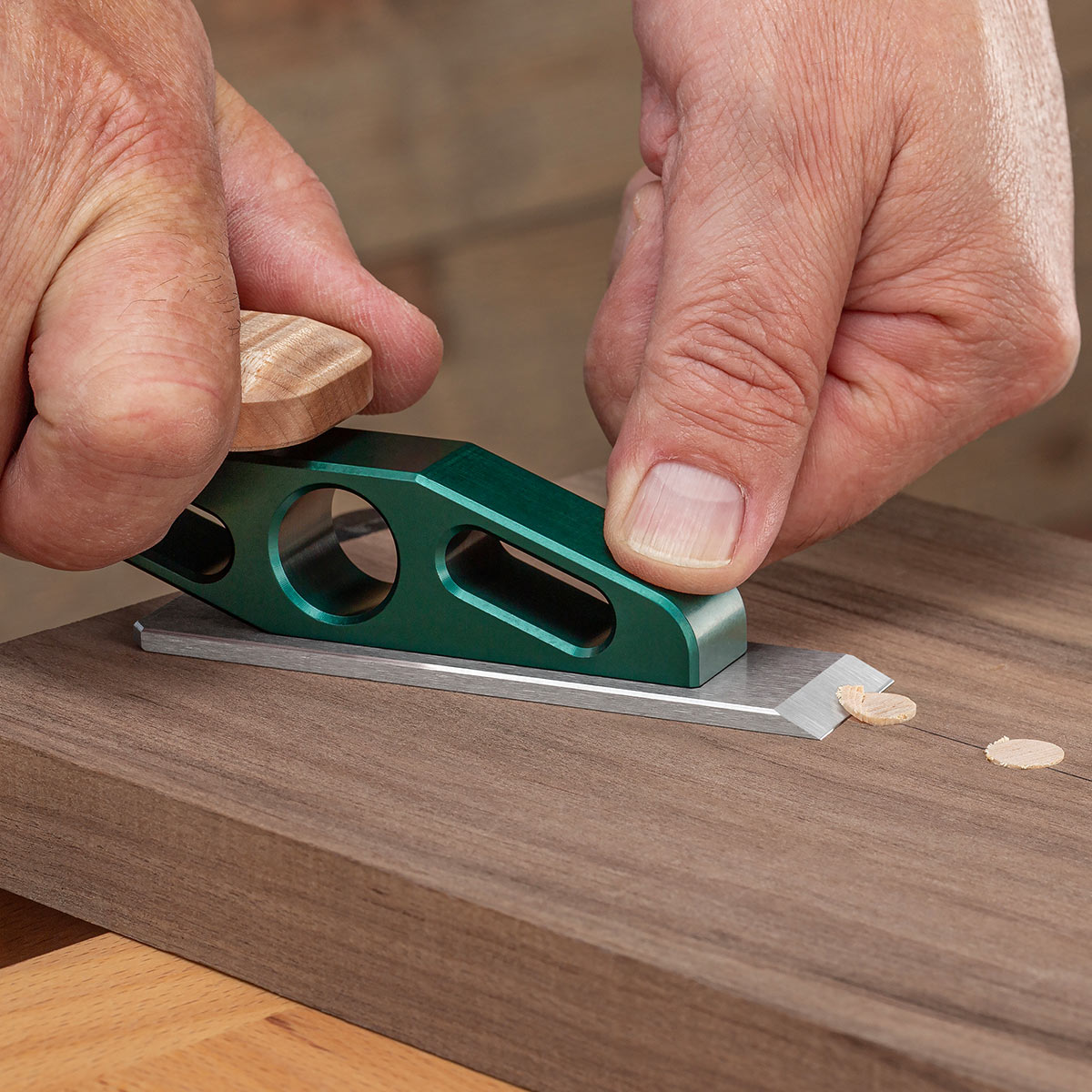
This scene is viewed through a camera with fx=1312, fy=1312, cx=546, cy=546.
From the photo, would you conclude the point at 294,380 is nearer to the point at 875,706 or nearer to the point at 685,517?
the point at 685,517

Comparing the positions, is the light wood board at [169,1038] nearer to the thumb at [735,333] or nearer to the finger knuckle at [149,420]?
the finger knuckle at [149,420]

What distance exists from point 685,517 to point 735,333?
0.11 meters

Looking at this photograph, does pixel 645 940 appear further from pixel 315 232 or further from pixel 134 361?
pixel 315 232

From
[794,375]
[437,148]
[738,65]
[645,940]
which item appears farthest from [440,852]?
[437,148]

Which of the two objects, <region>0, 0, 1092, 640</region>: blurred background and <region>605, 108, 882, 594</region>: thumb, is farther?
<region>0, 0, 1092, 640</region>: blurred background

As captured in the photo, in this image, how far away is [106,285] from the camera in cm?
60

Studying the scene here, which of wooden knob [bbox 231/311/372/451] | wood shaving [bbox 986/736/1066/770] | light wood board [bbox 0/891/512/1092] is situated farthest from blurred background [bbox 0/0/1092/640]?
wood shaving [bbox 986/736/1066/770]

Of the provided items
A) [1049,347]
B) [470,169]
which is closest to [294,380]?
[1049,347]

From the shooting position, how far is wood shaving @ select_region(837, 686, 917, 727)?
2.02 feet

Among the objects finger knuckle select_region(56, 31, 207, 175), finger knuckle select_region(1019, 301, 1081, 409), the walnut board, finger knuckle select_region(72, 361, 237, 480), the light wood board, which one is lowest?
the light wood board

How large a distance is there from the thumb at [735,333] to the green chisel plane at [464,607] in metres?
0.06

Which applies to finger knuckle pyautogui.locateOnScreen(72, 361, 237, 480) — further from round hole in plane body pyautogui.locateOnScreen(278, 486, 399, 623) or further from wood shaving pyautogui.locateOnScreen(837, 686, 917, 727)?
wood shaving pyautogui.locateOnScreen(837, 686, 917, 727)

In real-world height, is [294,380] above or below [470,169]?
below

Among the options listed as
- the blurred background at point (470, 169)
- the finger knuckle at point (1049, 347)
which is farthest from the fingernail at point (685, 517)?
the blurred background at point (470, 169)
